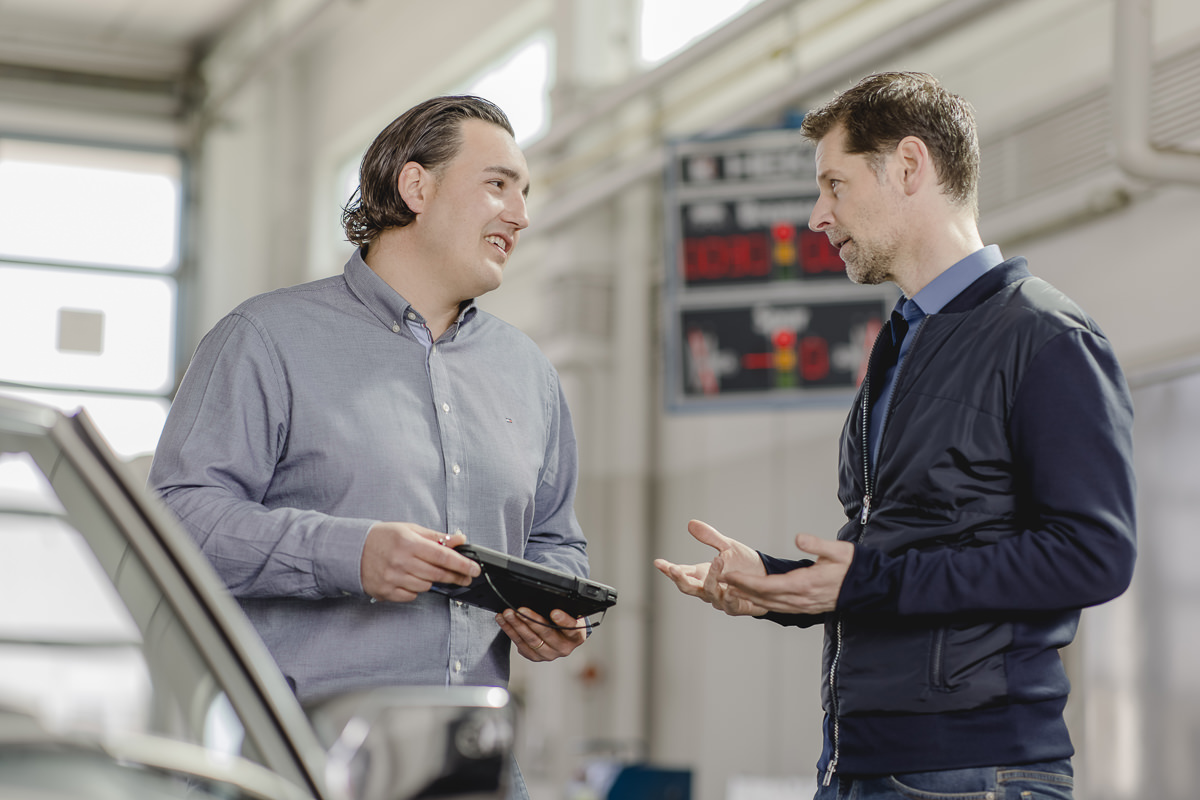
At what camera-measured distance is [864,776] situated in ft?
5.15

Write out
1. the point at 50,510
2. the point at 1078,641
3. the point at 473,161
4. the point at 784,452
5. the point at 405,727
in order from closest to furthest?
1. the point at 405,727
2. the point at 50,510
3. the point at 473,161
4. the point at 1078,641
5. the point at 784,452

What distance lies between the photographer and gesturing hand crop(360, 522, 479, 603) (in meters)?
1.59

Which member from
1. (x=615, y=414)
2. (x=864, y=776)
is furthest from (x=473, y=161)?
(x=615, y=414)

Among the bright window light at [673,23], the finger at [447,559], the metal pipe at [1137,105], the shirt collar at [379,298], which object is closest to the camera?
the finger at [447,559]

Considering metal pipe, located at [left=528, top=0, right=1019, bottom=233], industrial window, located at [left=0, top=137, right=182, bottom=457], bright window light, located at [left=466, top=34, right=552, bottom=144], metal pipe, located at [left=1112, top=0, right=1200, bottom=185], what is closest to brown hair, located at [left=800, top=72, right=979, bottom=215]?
metal pipe, located at [left=1112, top=0, right=1200, bottom=185]

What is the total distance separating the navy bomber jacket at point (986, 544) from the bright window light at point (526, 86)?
6344 millimetres

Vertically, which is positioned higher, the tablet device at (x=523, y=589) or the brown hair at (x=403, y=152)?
the brown hair at (x=403, y=152)

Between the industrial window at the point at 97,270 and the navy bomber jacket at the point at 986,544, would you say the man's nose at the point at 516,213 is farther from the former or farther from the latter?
the industrial window at the point at 97,270

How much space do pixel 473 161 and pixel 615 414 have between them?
517cm

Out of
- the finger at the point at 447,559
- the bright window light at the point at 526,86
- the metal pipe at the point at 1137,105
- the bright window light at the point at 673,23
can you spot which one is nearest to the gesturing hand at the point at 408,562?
the finger at the point at 447,559

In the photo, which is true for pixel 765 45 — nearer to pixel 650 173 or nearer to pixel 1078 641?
pixel 650 173

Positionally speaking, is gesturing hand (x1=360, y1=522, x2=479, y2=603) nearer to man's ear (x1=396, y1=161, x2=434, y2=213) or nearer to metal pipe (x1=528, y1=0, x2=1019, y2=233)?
man's ear (x1=396, y1=161, x2=434, y2=213)

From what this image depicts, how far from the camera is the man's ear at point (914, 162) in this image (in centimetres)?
178

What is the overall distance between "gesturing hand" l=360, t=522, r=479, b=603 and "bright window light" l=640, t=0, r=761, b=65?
5.47m
